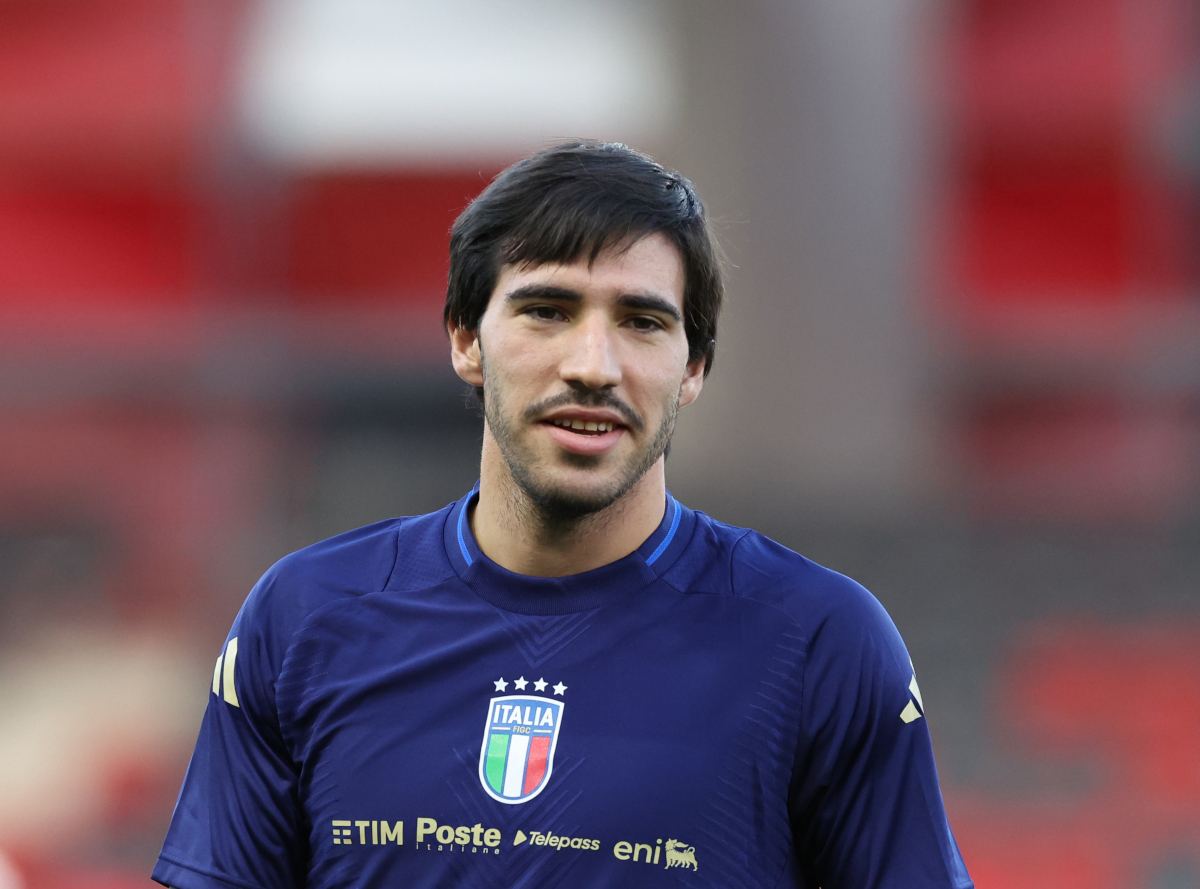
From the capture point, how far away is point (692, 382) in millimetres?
2143

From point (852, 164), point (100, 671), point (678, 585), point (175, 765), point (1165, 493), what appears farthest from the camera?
point (1165, 493)

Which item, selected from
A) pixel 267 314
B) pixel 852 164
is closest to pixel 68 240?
pixel 267 314

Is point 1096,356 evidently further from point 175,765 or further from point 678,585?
point 678,585

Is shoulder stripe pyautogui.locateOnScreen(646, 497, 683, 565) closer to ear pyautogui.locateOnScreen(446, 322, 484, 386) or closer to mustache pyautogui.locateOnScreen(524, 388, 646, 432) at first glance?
mustache pyautogui.locateOnScreen(524, 388, 646, 432)

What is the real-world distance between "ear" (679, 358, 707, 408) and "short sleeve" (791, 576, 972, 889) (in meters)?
0.43

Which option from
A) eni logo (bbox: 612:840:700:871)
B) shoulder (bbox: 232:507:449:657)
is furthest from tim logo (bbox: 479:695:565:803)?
shoulder (bbox: 232:507:449:657)

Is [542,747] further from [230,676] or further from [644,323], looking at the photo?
[644,323]

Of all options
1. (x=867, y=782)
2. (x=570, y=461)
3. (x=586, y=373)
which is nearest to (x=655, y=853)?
(x=867, y=782)

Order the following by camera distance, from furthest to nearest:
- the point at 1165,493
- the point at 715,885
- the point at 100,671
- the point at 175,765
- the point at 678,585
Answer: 1. the point at 1165,493
2. the point at 100,671
3. the point at 175,765
4. the point at 678,585
5. the point at 715,885

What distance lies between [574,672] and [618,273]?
55cm

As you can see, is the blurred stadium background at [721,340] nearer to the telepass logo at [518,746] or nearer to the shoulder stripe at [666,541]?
the shoulder stripe at [666,541]

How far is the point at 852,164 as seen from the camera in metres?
10.8

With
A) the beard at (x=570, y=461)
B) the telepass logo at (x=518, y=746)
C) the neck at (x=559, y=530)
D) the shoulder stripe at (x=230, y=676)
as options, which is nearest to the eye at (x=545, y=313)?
the beard at (x=570, y=461)

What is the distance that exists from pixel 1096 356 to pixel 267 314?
23.1 feet
